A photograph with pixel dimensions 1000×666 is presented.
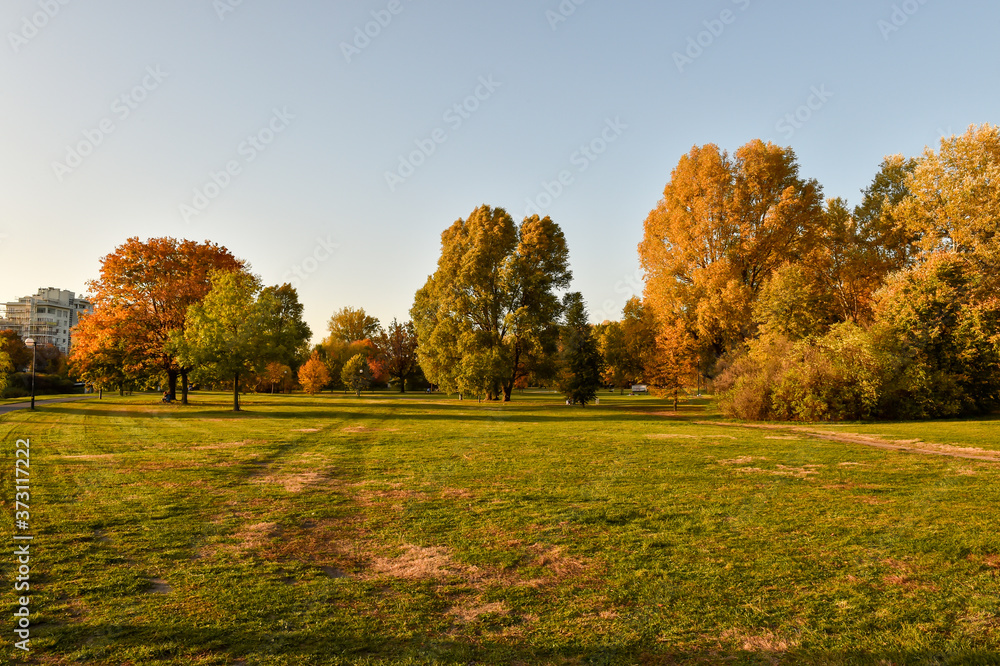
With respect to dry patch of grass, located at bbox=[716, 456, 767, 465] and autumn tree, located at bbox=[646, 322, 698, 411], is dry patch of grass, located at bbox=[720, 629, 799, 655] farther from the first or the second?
autumn tree, located at bbox=[646, 322, 698, 411]

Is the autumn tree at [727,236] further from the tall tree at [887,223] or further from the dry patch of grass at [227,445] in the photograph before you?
the dry patch of grass at [227,445]

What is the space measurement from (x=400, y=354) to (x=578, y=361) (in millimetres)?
45817

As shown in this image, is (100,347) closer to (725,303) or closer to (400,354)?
(725,303)

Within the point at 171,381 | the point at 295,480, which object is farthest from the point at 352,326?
the point at 295,480

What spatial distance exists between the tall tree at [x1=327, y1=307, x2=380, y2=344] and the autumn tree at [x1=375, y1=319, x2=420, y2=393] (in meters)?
8.30

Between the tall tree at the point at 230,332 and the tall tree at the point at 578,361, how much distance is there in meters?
19.0

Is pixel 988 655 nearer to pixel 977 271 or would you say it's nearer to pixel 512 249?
pixel 977 271

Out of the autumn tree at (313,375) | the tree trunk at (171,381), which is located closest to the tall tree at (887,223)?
the tree trunk at (171,381)

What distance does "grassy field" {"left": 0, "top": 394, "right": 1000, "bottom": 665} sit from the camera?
4.00 meters

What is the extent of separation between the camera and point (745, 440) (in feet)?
52.7

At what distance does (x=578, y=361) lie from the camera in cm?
3900

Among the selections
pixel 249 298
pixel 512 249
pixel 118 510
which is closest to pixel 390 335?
pixel 512 249

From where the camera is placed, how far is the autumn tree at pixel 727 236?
2875 cm

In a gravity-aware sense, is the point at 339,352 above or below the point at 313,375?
above
